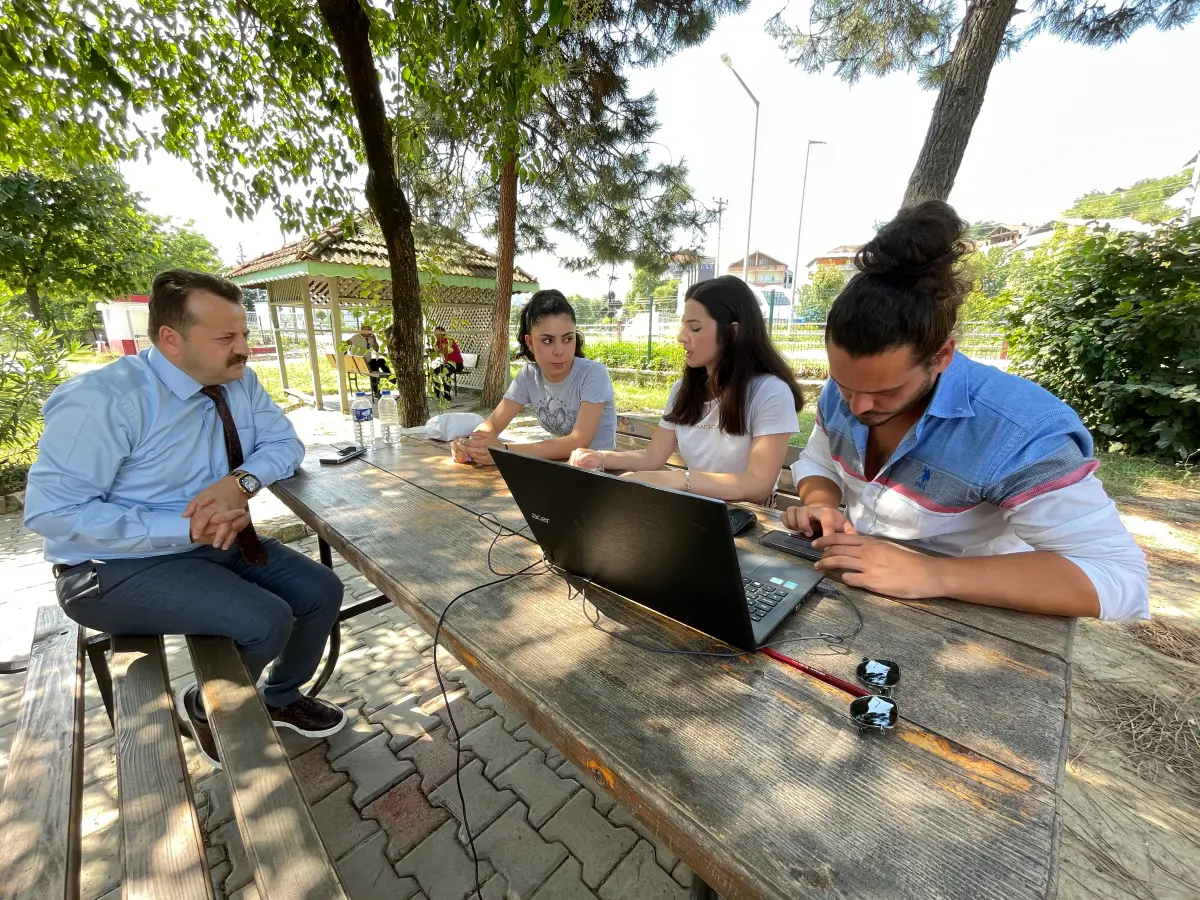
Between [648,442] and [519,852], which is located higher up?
[648,442]

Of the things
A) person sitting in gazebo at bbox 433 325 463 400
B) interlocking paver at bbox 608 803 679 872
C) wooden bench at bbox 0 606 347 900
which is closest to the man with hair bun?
interlocking paver at bbox 608 803 679 872

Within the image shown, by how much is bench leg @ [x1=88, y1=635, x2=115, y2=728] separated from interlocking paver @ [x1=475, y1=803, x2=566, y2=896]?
137 cm

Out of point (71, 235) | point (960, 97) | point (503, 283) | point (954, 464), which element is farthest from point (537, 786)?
point (71, 235)

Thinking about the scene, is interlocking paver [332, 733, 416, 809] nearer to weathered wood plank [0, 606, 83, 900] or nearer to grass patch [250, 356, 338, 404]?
weathered wood plank [0, 606, 83, 900]

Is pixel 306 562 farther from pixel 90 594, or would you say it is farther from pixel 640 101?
pixel 640 101

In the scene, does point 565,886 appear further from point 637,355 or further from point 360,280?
point 637,355

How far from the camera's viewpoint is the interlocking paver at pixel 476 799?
1711 millimetres

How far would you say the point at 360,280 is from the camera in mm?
8578

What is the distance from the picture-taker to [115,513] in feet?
5.12

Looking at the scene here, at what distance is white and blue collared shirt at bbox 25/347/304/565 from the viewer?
59.8 inches

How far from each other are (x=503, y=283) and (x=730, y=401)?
21.8 feet

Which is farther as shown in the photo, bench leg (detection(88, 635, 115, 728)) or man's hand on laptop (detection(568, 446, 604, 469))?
man's hand on laptop (detection(568, 446, 604, 469))

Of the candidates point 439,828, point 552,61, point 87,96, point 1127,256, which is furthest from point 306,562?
point 1127,256

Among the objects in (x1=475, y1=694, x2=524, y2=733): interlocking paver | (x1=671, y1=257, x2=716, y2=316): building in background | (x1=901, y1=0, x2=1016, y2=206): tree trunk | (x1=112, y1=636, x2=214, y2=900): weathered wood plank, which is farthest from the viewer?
(x1=671, y1=257, x2=716, y2=316): building in background
